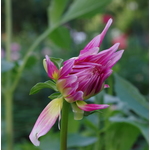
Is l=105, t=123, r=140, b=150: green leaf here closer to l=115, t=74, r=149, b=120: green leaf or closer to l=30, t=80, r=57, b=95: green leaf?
l=115, t=74, r=149, b=120: green leaf

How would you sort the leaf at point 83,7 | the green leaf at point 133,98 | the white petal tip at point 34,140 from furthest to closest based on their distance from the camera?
the leaf at point 83,7 → the green leaf at point 133,98 → the white petal tip at point 34,140

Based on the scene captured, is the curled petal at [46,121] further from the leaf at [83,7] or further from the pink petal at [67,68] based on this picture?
the leaf at [83,7]

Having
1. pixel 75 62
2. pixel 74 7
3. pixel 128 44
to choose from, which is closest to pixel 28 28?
pixel 128 44

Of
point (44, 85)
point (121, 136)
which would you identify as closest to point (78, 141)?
point (121, 136)

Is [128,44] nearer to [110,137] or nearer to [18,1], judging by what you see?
[110,137]

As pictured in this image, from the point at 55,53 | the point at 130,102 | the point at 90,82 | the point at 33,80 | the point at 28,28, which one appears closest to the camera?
the point at 90,82

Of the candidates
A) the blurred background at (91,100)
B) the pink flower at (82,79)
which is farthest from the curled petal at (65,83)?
the blurred background at (91,100)

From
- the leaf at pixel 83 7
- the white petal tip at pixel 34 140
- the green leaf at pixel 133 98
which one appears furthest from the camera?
the leaf at pixel 83 7

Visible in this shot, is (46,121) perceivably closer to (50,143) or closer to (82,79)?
(82,79)
